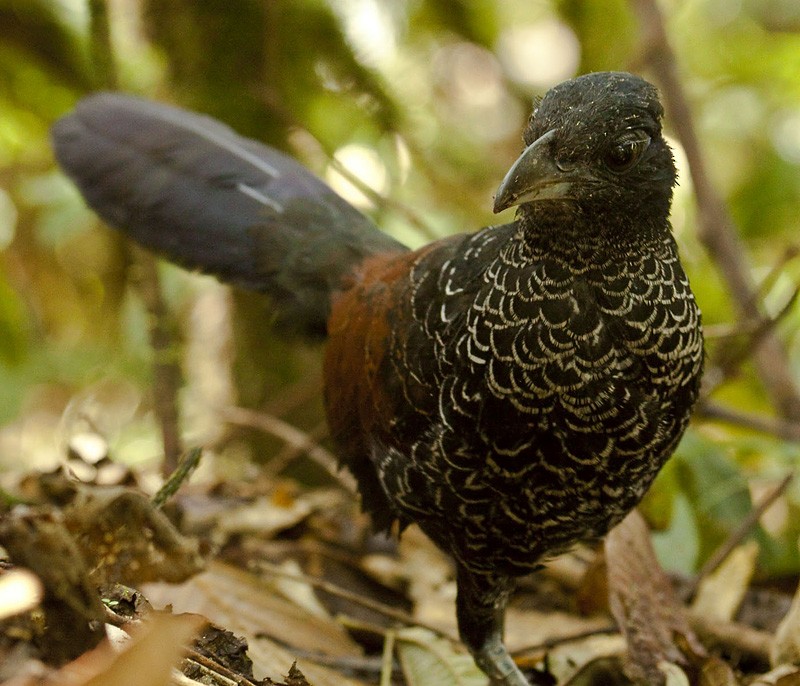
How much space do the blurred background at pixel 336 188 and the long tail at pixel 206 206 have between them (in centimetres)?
50

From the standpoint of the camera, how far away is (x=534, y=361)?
2275mm

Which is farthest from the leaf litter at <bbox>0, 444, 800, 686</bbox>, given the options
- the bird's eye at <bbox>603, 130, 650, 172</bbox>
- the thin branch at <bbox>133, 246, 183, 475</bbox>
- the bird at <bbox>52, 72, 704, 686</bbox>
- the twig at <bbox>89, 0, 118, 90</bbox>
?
the twig at <bbox>89, 0, 118, 90</bbox>

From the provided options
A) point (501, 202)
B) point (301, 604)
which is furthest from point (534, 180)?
point (301, 604)

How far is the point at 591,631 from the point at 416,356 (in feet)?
4.03

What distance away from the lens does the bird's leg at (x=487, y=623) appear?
2.77 m

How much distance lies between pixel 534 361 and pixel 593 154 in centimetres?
52

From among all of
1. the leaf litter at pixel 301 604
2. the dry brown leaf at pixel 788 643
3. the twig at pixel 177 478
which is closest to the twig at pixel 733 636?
the leaf litter at pixel 301 604

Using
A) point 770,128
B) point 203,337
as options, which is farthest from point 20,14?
point 770,128

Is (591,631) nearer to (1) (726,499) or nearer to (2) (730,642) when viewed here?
(2) (730,642)

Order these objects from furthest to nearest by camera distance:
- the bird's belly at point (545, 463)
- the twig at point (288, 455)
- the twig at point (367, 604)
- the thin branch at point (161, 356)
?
1. the twig at point (288, 455)
2. the thin branch at point (161, 356)
3. the twig at point (367, 604)
4. the bird's belly at point (545, 463)

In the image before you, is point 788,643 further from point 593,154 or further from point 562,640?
point 593,154

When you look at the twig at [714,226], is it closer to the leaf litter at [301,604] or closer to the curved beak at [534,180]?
the leaf litter at [301,604]

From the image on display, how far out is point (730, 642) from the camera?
3.02 meters

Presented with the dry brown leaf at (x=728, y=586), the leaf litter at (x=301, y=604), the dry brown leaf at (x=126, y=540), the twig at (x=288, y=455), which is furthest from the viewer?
the twig at (x=288, y=455)
